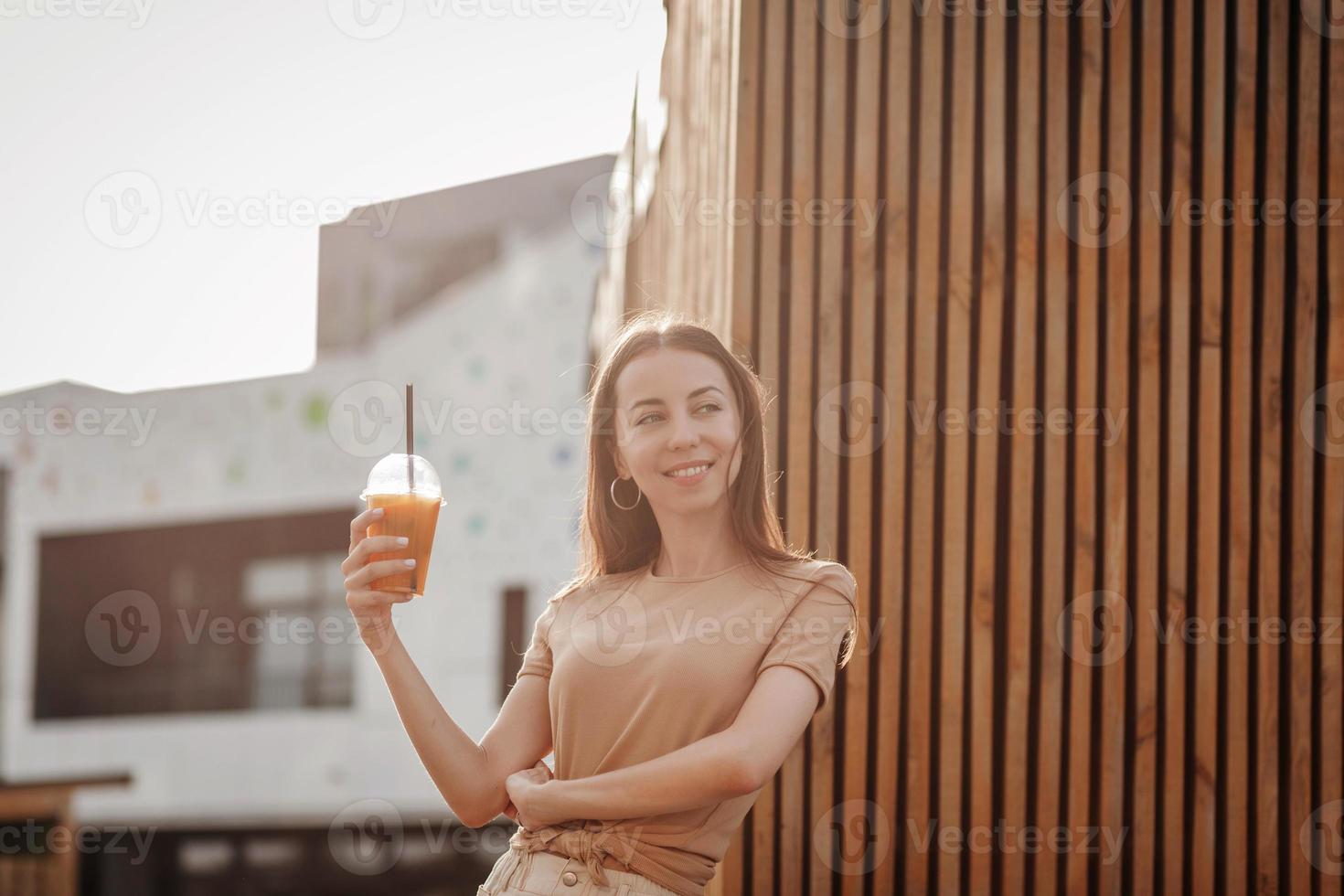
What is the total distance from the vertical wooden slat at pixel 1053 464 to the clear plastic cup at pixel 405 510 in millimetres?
1601

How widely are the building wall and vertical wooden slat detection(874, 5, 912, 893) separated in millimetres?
6517

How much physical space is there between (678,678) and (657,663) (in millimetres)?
40

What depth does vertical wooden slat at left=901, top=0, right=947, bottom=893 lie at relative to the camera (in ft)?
8.94

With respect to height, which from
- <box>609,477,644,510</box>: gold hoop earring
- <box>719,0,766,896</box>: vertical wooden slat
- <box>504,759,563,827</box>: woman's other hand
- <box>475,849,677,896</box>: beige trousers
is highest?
<box>719,0,766,896</box>: vertical wooden slat

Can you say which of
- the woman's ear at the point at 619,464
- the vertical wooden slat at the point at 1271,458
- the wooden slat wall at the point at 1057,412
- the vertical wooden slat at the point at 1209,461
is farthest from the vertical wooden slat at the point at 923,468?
the woman's ear at the point at 619,464

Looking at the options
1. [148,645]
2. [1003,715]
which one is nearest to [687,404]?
[1003,715]

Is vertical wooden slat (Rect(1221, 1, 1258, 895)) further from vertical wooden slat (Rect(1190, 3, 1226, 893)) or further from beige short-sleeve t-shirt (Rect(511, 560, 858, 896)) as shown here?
beige short-sleeve t-shirt (Rect(511, 560, 858, 896))

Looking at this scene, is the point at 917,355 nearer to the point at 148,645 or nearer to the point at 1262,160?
the point at 1262,160

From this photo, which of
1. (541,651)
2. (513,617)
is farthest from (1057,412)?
(513,617)

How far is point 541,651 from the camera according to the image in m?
1.97

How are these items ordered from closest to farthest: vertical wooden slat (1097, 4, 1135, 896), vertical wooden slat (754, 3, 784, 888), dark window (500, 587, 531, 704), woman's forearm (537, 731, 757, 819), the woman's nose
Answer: woman's forearm (537, 731, 757, 819)
the woman's nose
vertical wooden slat (754, 3, 784, 888)
vertical wooden slat (1097, 4, 1135, 896)
dark window (500, 587, 531, 704)

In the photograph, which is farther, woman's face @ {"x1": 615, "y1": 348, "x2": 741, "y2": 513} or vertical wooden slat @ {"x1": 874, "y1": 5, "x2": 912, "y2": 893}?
vertical wooden slat @ {"x1": 874, "y1": 5, "x2": 912, "y2": 893}

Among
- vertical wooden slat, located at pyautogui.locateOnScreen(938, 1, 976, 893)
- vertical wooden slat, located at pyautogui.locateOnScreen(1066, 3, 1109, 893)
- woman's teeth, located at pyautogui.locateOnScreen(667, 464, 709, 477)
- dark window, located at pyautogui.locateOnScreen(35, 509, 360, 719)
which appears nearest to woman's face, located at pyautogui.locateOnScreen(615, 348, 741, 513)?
woman's teeth, located at pyautogui.locateOnScreen(667, 464, 709, 477)

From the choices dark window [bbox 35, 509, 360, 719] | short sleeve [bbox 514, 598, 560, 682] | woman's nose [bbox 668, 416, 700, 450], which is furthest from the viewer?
dark window [bbox 35, 509, 360, 719]
